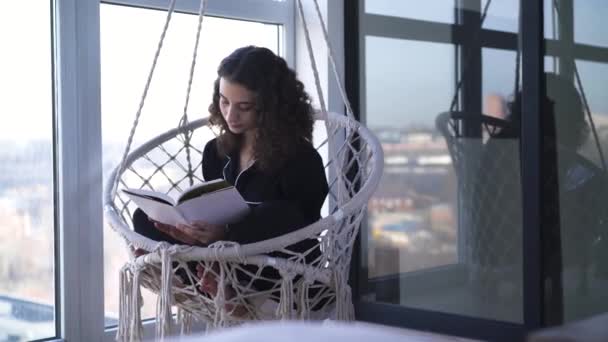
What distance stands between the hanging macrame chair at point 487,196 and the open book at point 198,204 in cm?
92

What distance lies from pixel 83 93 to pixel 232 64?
0.46 meters

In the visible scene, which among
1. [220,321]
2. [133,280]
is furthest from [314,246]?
[133,280]

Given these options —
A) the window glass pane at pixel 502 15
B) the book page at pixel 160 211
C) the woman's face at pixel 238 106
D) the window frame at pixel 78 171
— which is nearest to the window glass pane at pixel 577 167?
the window glass pane at pixel 502 15

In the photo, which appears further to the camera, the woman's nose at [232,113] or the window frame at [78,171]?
the window frame at [78,171]

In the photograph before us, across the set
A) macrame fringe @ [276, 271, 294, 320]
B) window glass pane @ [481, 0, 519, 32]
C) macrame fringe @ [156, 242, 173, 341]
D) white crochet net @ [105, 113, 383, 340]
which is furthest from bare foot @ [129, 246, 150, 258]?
window glass pane @ [481, 0, 519, 32]

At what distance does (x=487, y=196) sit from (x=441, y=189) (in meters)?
0.17

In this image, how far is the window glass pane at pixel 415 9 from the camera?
8.09 ft

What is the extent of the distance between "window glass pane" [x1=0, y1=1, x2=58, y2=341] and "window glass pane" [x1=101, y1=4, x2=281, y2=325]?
18cm

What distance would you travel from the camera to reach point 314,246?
171 centimetres

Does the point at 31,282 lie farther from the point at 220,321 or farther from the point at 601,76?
the point at 601,76

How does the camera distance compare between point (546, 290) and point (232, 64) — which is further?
point (546, 290)

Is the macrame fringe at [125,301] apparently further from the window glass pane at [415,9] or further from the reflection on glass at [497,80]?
the window glass pane at [415,9]

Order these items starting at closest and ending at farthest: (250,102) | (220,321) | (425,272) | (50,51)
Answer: (220,321) → (250,102) → (50,51) → (425,272)

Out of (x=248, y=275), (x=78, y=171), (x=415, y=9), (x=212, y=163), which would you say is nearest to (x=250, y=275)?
(x=248, y=275)
